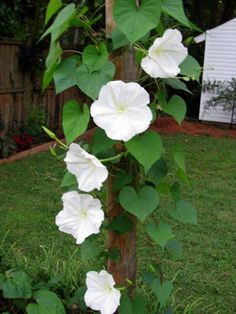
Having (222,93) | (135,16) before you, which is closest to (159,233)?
(135,16)

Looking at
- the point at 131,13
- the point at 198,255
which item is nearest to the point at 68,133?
the point at 131,13

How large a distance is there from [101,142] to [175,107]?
27 centimetres

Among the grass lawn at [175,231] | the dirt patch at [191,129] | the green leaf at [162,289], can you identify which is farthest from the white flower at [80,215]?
the dirt patch at [191,129]

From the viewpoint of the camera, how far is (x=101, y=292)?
183 centimetres

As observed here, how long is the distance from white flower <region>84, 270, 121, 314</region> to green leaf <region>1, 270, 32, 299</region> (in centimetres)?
47

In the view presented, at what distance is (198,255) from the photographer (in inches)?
161

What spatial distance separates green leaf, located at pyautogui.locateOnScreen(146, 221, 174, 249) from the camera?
175cm

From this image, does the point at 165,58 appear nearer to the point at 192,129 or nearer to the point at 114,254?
the point at 114,254

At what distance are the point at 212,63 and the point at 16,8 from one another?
447 centimetres

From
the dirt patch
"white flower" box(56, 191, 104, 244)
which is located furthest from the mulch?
"white flower" box(56, 191, 104, 244)

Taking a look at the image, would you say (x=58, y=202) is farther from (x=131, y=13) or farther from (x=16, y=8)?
(x=16, y=8)

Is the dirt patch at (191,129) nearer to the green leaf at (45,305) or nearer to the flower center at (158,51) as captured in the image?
the green leaf at (45,305)

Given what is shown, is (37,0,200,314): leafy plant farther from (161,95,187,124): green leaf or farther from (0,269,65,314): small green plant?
(0,269,65,314): small green plant

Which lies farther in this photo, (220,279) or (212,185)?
(212,185)
